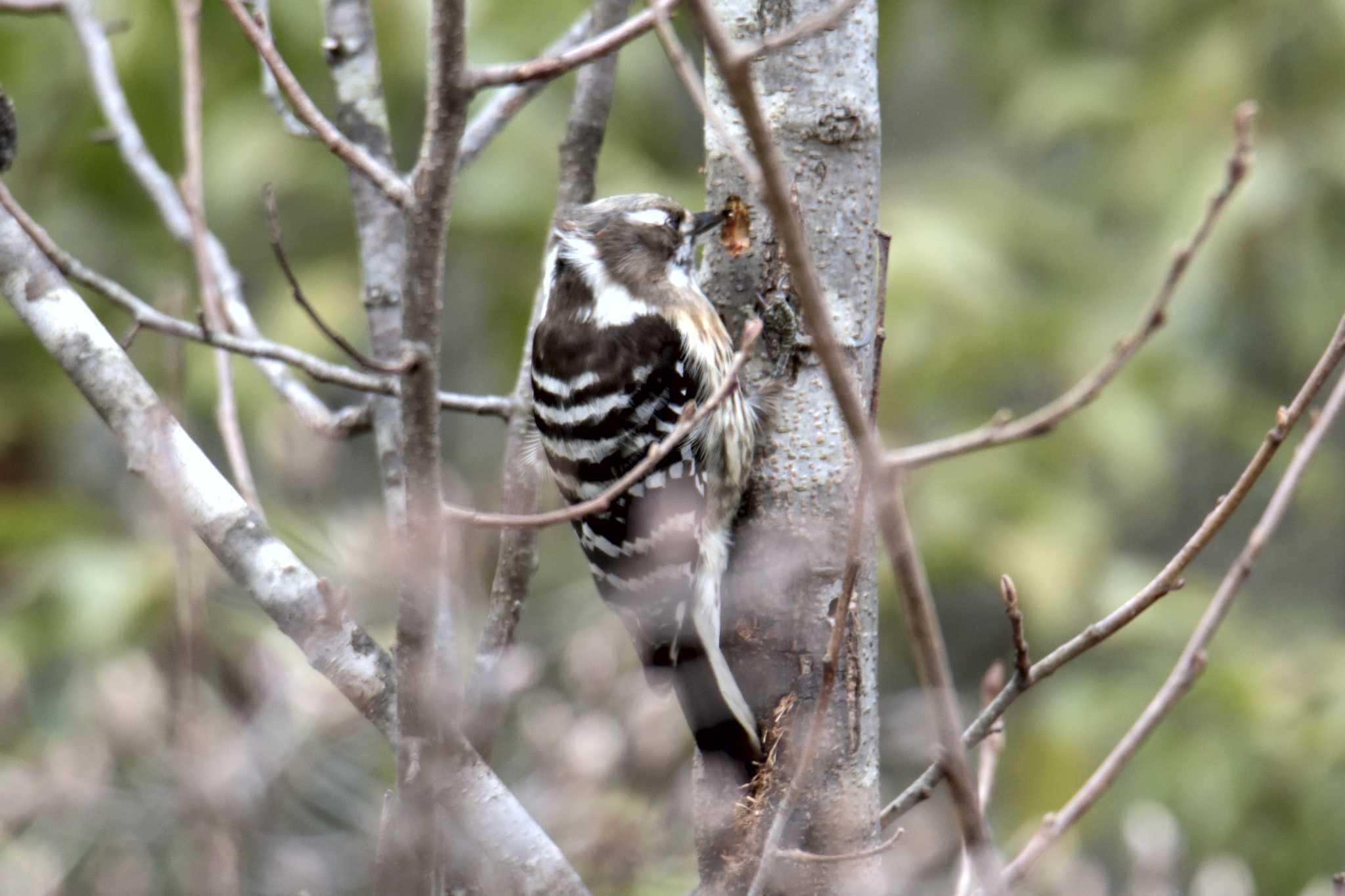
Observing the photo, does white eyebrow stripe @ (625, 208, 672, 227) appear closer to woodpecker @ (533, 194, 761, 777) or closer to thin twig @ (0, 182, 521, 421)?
woodpecker @ (533, 194, 761, 777)

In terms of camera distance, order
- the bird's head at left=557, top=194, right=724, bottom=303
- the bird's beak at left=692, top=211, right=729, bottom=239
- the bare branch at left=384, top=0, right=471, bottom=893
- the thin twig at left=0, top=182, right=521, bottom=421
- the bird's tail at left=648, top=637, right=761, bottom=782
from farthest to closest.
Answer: the bird's head at left=557, top=194, right=724, bottom=303 → the bird's beak at left=692, top=211, right=729, bottom=239 → the bird's tail at left=648, top=637, right=761, bottom=782 → the thin twig at left=0, top=182, right=521, bottom=421 → the bare branch at left=384, top=0, right=471, bottom=893

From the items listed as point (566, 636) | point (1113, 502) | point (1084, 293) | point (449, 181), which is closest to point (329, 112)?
point (566, 636)

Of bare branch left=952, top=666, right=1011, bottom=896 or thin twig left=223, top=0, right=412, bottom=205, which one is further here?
bare branch left=952, top=666, right=1011, bottom=896

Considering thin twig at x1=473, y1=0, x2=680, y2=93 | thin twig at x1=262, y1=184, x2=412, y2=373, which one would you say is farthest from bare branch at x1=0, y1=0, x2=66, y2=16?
thin twig at x1=473, y1=0, x2=680, y2=93

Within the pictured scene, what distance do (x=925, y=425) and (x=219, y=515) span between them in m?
3.60

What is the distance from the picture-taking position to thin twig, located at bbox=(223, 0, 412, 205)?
1.21 meters

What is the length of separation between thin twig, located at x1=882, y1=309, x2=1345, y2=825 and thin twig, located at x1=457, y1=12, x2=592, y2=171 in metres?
1.14

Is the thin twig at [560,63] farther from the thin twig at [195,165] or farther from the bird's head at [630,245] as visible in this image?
the bird's head at [630,245]

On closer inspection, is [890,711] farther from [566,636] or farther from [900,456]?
[900,456]

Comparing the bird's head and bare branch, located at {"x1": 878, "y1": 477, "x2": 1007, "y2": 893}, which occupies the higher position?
the bird's head

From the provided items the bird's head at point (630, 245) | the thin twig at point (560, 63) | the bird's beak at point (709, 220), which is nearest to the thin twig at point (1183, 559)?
the thin twig at point (560, 63)

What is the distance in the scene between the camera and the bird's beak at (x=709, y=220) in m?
2.12

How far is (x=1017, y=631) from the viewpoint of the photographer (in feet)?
4.27

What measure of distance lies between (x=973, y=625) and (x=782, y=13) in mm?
4640
